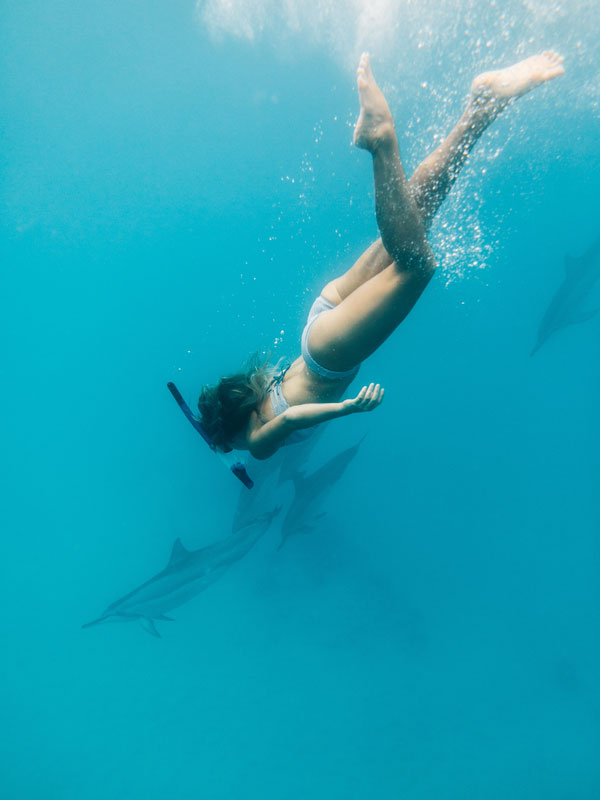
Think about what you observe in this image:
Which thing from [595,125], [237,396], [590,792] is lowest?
[590,792]

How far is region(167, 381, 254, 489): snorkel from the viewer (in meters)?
3.00

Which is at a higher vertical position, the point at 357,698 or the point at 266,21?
the point at 266,21

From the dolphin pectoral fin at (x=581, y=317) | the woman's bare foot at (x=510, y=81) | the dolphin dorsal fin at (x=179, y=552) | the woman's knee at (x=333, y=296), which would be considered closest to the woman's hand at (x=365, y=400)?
the woman's knee at (x=333, y=296)

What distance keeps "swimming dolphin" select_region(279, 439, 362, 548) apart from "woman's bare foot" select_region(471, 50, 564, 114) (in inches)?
225

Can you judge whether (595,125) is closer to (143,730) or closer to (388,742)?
(388,742)

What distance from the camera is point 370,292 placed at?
233 cm

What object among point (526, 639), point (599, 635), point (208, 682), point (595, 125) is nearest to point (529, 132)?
point (595, 125)

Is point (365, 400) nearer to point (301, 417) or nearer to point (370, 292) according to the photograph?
point (301, 417)

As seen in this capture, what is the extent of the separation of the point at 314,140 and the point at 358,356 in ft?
23.5

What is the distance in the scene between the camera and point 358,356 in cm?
262

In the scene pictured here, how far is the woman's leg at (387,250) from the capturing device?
2051 millimetres

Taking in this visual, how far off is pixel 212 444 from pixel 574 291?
25.3 feet

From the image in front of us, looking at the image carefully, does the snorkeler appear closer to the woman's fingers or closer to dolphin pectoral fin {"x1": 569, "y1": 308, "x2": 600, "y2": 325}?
the woman's fingers

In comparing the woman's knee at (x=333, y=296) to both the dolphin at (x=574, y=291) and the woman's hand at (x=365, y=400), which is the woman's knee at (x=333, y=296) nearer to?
the woman's hand at (x=365, y=400)
